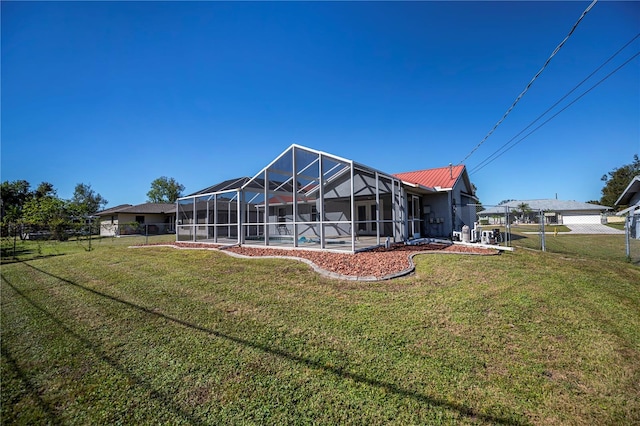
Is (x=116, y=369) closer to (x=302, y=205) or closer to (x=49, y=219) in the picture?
(x=302, y=205)

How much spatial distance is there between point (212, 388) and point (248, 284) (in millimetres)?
3324

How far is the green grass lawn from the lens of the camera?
2.37 meters

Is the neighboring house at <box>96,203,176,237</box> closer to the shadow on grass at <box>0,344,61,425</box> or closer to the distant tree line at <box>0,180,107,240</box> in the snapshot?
the distant tree line at <box>0,180,107,240</box>

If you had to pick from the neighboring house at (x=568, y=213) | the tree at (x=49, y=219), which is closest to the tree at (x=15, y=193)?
Answer: the tree at (x=49, y=219)

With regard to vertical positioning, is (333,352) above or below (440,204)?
below

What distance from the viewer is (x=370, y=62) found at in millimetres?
11977

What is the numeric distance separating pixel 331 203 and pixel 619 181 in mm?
60860

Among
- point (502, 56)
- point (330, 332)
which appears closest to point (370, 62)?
point (502, 56)

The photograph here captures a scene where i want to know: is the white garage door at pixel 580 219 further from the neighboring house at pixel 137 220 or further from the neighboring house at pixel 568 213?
the neighboring house at pixel 137 220

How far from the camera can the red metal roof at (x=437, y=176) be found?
14.9 meters

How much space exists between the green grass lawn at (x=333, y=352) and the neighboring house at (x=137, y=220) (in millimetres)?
29097

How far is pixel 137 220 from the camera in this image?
33.4 metres

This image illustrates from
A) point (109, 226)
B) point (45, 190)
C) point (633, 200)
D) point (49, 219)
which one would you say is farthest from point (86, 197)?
point (633, 200)

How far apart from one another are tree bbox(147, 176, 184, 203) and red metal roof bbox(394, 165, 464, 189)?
56.7 metres
